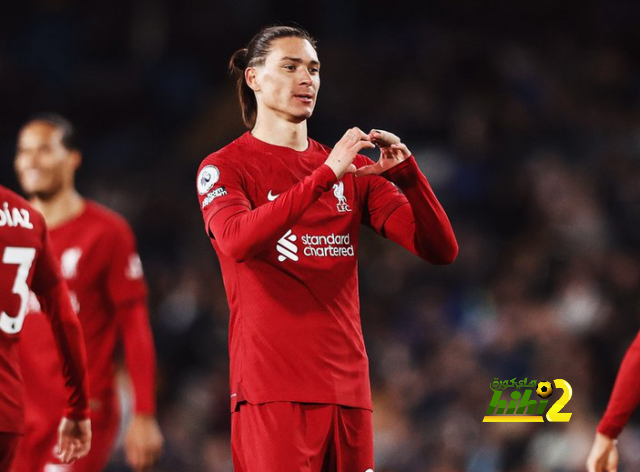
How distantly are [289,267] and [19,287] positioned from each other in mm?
981

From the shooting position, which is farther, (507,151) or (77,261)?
(507,151)

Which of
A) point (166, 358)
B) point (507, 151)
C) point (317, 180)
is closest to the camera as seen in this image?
point (317, 180)

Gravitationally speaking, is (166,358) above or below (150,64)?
below

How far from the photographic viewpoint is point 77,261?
5801 millimetres

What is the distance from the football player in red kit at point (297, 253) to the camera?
3906 millimetres

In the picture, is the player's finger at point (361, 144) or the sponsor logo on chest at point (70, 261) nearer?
the player's finger at point (361, 144)

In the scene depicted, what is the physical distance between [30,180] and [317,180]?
264 cm

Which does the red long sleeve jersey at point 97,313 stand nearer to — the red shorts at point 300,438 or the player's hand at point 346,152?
the red shorts at point 300,438

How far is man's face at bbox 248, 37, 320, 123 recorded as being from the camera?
4254 mm

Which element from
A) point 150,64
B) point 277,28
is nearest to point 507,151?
point 150,64

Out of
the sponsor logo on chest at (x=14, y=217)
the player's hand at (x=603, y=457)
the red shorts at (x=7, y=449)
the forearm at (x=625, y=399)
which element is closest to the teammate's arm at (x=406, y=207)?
the forearm at (x=625, y=399)

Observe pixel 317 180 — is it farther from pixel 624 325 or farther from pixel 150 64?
pixel 150 64

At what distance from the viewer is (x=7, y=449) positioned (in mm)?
3816

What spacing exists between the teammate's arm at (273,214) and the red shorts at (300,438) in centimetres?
59
